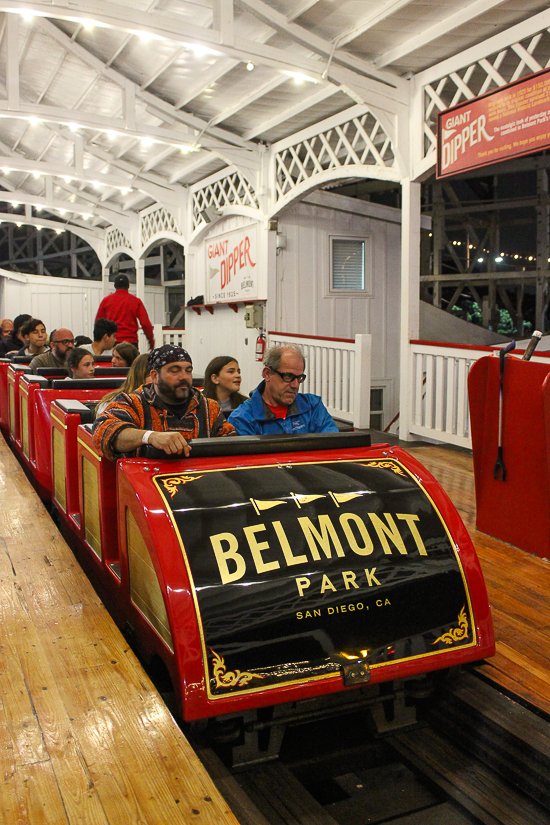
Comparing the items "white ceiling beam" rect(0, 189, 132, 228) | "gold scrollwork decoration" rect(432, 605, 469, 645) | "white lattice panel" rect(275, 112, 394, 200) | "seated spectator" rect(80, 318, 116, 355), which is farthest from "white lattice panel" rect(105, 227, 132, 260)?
"gold scrollwork decoration" rect(432, 605, 469, 645)

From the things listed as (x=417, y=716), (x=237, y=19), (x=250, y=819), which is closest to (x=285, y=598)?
(x=250, y=819)

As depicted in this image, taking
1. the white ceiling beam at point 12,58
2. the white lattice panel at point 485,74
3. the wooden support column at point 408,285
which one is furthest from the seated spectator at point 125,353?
the white ceiling beam at point 12,58

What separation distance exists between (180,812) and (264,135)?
322 inches

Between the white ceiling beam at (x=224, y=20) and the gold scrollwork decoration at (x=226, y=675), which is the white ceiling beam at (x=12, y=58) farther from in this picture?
the gold scrollwork decoration at (x=226, y=675)

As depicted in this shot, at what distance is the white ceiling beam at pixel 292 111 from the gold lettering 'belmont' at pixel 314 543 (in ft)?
16.7

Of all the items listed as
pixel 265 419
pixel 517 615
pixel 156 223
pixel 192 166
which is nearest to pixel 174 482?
pixel 265 419

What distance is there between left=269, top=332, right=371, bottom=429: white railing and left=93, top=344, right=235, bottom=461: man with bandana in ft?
12.5

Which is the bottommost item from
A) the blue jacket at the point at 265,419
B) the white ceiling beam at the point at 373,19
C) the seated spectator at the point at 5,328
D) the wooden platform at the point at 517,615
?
the wooden platform at the point at 517,615

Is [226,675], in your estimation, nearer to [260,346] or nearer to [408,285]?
[408,285]

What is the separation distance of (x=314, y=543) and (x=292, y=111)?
6540mm

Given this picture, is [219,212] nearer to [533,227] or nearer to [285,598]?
[533,227]

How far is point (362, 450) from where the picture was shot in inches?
104

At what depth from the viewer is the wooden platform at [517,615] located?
2.28 meters

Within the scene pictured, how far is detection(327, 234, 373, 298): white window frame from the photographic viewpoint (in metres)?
9.42
